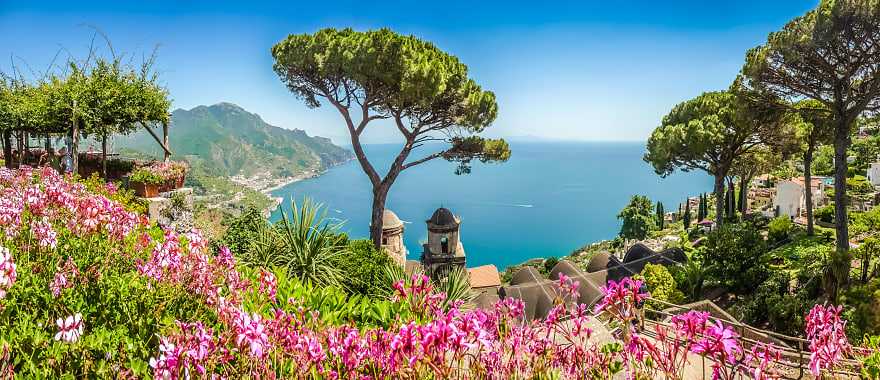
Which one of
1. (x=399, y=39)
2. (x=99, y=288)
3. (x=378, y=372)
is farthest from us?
(x=399, y=39)

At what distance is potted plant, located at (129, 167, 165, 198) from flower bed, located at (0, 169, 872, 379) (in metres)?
8.35

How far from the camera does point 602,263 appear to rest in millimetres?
15930

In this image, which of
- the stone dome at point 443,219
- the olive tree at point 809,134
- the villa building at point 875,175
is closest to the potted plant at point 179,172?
the stone dome at point 443,219

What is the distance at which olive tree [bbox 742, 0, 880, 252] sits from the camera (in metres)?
10.2

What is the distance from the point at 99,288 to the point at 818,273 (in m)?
13.4

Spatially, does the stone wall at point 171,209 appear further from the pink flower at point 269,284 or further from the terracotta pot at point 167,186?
the pink flower at point 269,284

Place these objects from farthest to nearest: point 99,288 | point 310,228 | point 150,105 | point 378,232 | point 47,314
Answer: point 378,232 < point 150,105 < point 310,228 < point 99,288 < point 47,314

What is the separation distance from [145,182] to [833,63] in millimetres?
16978

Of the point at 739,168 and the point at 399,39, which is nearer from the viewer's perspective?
the point at 399,39

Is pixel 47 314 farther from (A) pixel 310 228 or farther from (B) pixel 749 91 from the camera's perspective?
(B) pixel 749 91

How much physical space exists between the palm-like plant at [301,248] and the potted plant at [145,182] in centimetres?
510

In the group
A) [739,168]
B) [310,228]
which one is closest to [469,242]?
[739,168]

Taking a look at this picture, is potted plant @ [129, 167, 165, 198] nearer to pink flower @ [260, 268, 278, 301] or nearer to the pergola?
the pergola

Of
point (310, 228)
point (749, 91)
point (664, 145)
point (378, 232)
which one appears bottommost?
point (378, 232)
